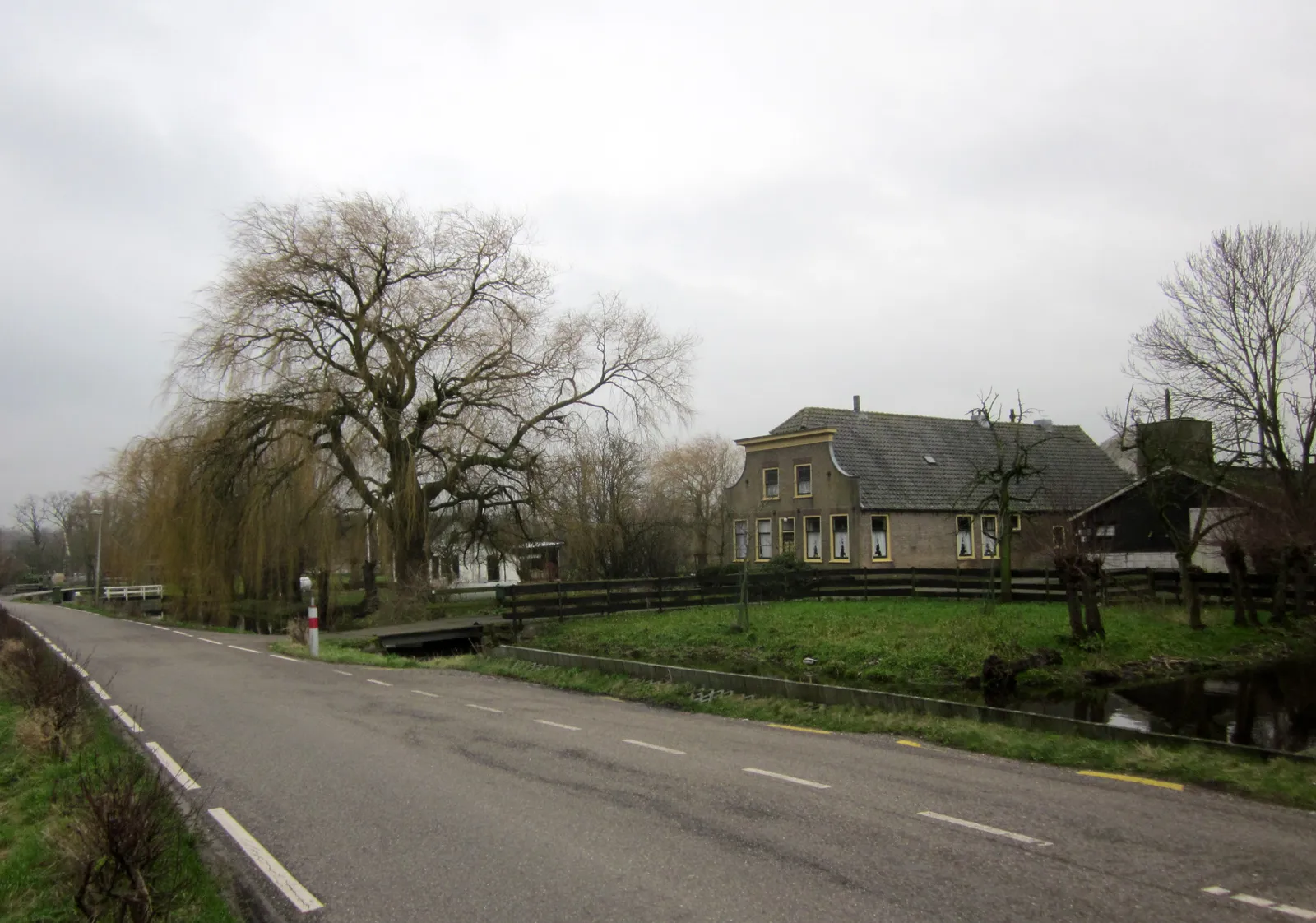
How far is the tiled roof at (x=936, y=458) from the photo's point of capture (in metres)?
35.5

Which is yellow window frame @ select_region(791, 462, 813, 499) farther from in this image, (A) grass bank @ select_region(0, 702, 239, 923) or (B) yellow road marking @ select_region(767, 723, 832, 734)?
(A) grass bank @ select_region(0, 702, 239, 923)

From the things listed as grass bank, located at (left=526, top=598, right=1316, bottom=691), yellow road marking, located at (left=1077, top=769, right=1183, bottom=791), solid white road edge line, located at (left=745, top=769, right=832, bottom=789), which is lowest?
grass bank, located at (left=526, top=598, right=1316, bottom=691)

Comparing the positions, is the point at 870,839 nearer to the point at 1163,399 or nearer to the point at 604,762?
the point at 604,762

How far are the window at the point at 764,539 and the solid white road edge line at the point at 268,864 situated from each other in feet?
102

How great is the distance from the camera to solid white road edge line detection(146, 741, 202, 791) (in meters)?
8.10

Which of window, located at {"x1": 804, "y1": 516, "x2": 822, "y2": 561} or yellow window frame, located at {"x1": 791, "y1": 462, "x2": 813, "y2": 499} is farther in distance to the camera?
yellow window frame, located at {"x1": 791, "y1": 462, "x2": 813, "y2": 499}

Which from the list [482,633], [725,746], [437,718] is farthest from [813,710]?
[482,633]

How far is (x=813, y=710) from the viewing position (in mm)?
11633

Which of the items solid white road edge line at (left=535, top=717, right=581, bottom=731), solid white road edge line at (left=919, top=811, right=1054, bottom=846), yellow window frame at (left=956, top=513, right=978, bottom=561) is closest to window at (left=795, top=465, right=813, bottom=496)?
yellow window frame at (left=956, top=513, right=978, bottom=561)

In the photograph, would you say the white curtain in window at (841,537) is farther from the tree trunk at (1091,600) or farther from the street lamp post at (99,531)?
the street lamp post at (99,531)

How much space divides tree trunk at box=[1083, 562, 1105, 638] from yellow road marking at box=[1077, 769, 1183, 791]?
8.90 metres

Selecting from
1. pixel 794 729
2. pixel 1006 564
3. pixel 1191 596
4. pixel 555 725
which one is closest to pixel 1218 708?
pixel 794 729

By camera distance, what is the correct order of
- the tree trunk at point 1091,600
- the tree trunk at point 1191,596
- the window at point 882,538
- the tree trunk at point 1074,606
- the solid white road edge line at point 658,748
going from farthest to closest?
the window at point 882,538, the tree trunk at point 1191,596, the tree trunk at point 1074,606, the tree trunk at point 1091,600, the solid white road edge line at point 658,748

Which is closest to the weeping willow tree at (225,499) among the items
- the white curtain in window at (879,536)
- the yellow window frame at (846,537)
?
the yellow window frame at (846,537)
